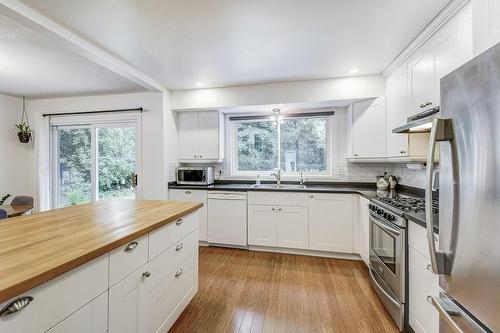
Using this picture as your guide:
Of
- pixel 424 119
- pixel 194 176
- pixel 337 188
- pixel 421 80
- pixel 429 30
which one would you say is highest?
pixel 429 30

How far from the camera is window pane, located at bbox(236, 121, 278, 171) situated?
389 cm

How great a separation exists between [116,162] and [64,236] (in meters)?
2.99

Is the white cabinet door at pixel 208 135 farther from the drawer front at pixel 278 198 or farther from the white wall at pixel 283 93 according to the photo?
the drawer front at pixel 278 198

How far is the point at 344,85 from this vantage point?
303 cm

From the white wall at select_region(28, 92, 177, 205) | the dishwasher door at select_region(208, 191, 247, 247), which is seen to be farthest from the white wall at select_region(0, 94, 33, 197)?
the dishwasher door at select_region(208, 191, 247, 247)

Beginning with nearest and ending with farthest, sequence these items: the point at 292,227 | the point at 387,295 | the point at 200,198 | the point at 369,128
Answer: the point at 387,295, the point at 369,128, the point at 292,227, the point at 200,198

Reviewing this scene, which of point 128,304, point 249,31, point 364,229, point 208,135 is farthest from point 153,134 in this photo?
point 364,229

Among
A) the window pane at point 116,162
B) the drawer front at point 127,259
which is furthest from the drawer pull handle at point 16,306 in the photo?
the window pane at point 116,162

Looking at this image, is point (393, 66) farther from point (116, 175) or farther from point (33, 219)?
point (116, 175)

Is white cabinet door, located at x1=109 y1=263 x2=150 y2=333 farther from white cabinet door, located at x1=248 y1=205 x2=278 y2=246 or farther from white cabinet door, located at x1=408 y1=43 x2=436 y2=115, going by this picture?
white cabinet door, located at x1=408 y1=43 x2=436 y2=115

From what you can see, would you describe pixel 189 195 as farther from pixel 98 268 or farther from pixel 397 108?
pixel 397 108

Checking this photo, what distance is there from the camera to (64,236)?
1.14 meters

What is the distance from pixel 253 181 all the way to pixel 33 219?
110 inches

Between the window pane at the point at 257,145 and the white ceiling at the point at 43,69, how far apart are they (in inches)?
71.8
